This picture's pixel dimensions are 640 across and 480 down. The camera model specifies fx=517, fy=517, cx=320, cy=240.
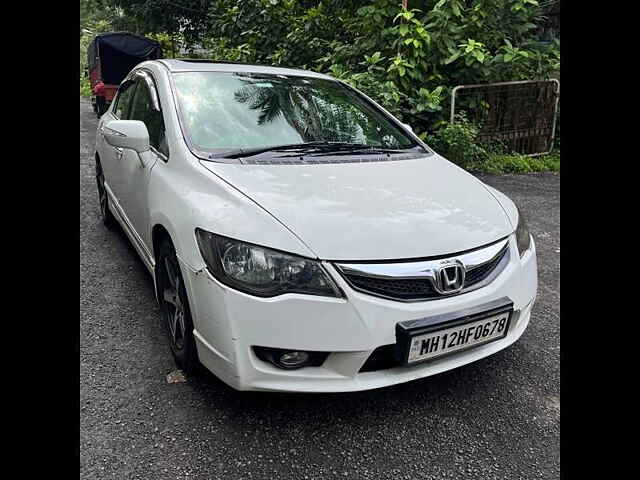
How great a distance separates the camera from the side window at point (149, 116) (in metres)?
2.74

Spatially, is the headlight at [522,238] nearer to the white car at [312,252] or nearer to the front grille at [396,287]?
the white car at [312,252]

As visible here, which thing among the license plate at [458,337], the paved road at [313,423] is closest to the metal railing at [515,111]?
the paved road at [313,423]

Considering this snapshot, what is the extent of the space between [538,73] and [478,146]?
4.62ft

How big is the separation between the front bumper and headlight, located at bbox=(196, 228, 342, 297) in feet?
0.09

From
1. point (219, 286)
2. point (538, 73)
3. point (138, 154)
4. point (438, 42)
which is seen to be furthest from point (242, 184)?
point (538, 73)

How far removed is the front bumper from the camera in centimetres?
177

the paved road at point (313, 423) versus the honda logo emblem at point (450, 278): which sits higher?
the honda logo emblem at point (450, 278)

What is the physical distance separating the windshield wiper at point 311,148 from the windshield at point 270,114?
0.04 m

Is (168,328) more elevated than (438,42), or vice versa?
(438,42)

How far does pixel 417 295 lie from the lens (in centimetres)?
186

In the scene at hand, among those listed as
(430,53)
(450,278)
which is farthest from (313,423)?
(430,53)

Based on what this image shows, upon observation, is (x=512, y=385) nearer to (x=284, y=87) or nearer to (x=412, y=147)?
(x=412, y=147)

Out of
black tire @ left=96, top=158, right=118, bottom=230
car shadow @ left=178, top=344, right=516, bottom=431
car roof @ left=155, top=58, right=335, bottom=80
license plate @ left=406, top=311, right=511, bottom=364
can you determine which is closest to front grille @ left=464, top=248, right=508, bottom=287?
license plate @ left=406, top=311, right=511, bottom=364

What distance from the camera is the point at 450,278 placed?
6.26 ft
